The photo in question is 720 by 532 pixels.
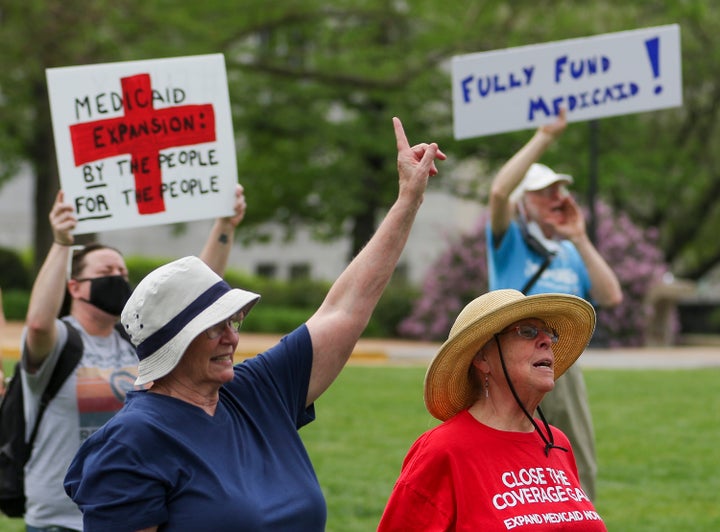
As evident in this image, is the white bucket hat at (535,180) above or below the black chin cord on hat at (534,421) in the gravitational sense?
above

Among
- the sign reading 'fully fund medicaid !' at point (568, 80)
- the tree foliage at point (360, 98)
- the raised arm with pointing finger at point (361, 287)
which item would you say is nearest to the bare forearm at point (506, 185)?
the sign reading 'fully fund medicaid !' at point (568, 80)

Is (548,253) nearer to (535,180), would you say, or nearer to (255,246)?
(535,180)

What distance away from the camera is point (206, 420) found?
3242 millimetres

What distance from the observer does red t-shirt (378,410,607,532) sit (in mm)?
3672

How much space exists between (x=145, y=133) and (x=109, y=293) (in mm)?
1138

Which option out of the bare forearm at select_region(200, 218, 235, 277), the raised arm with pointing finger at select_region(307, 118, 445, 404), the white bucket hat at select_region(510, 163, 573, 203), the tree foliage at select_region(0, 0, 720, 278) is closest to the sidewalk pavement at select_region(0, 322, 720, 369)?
the tree foliage at select_region(0, 0, 720, 278)

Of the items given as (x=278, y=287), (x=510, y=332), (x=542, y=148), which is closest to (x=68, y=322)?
(x=510, y=332)

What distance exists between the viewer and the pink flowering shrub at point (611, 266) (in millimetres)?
25047

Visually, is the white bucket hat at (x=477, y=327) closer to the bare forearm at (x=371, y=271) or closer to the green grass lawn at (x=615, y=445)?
the bare forearm at (x=371, y=271)

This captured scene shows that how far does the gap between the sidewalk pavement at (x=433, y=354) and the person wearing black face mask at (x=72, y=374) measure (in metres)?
13.5

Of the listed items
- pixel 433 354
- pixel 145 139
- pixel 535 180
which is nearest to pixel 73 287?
pixel 145 139

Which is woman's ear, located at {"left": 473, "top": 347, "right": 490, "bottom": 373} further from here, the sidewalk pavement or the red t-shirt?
the sidewalk pavement

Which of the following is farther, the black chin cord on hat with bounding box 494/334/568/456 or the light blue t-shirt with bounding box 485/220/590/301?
the light blue t-shirt with bounding box 485/220/590/301

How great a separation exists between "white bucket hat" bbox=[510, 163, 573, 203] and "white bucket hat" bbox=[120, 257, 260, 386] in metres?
3.19
